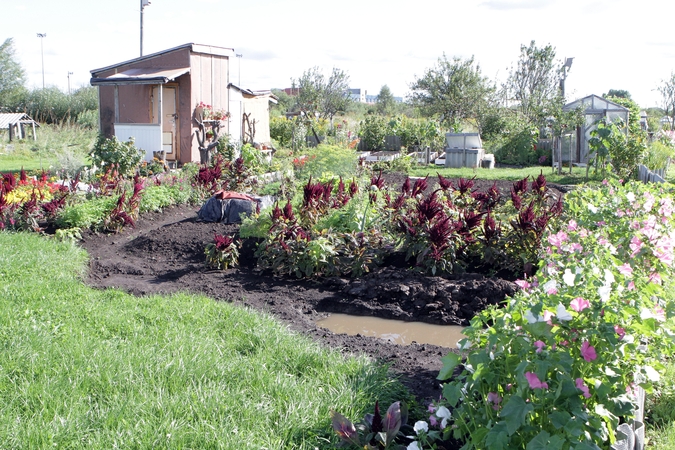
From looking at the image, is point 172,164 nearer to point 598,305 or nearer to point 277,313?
point 277,313

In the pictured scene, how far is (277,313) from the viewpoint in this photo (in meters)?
5.56

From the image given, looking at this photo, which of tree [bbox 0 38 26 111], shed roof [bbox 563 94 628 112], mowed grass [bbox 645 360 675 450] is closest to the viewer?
mowed grass [bbox 645 360 675 450]

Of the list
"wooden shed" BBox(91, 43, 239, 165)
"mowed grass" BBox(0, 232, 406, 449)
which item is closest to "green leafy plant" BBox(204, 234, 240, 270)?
"mowed grass" BBox(0, 232, 406, 449)

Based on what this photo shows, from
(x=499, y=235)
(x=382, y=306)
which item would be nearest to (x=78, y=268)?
(x=382, y=306)

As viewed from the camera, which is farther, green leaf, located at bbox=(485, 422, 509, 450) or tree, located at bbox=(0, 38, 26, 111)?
tree, located at bbox=(0, 38, 26, 111)

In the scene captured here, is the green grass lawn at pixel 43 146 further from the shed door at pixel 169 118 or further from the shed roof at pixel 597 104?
the shed roof at pixel 597 104

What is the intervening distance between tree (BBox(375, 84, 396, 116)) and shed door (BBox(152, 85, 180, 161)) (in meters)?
30.7

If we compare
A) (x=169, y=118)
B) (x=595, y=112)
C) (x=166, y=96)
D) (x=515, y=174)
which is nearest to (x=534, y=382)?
(x=515, y=174)

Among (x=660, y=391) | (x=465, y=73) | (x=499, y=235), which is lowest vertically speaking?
(x=660, y=391)

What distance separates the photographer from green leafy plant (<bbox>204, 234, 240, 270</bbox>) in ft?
22.8

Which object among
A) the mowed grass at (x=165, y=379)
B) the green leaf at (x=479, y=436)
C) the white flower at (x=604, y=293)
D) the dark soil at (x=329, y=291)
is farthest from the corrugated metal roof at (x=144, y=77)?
the white flower at (x=604, y=293)

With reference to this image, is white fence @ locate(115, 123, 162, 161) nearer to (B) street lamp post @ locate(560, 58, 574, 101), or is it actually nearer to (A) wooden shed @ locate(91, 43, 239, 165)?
(A) wooden shed @ locate(91, 43, 239, 165)

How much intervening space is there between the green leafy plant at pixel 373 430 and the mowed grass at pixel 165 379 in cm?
16

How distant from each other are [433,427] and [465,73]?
29.5 metres
